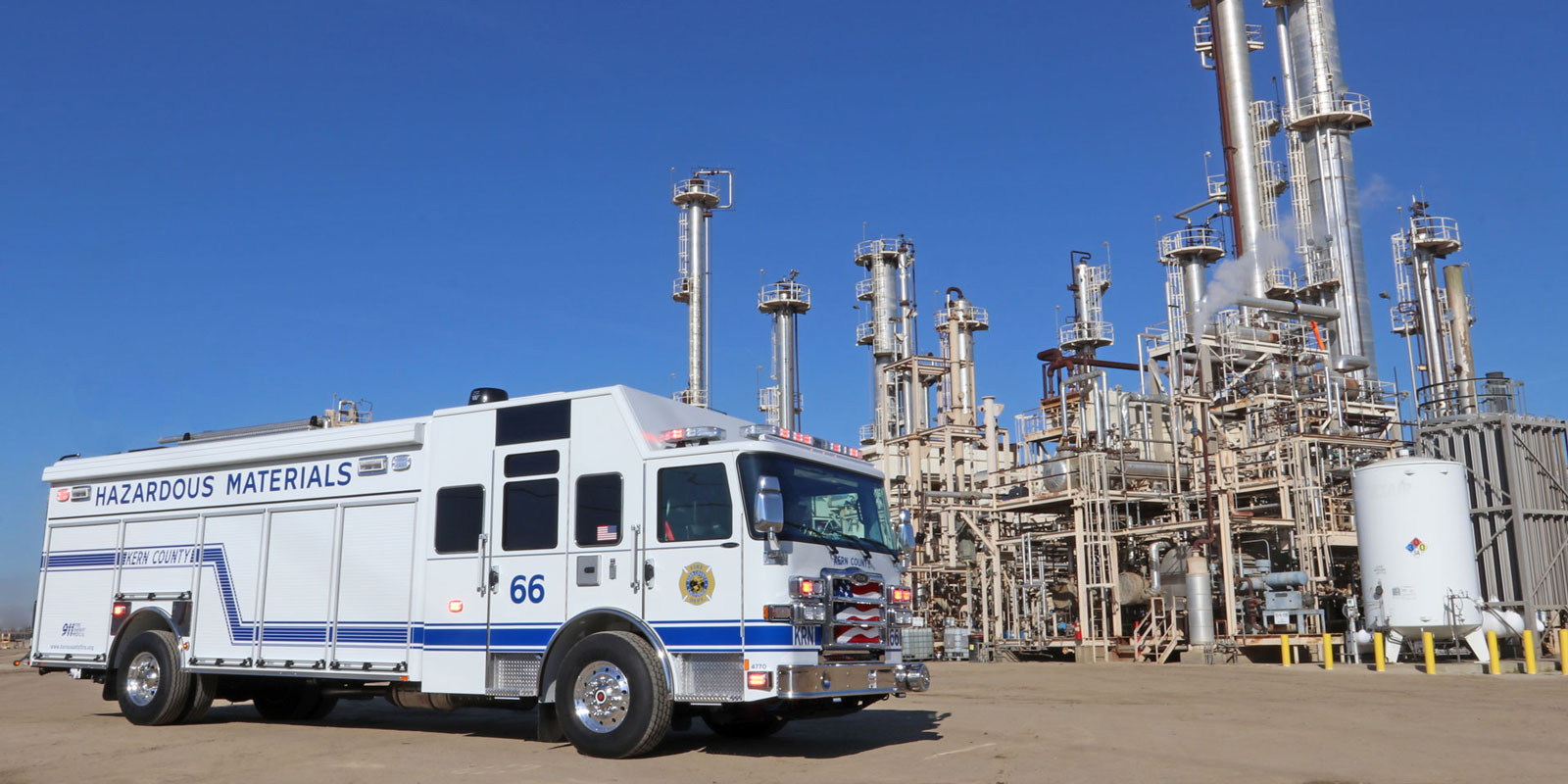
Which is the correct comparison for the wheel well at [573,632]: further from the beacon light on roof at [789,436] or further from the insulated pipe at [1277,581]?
the insulated pipe at [1277,581]

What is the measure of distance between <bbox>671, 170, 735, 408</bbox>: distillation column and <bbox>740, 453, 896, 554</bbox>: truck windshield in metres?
40.1

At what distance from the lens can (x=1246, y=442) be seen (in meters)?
35.0

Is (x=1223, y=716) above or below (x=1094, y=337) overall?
below

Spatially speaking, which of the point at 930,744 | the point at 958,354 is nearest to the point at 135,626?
the point at 930,744

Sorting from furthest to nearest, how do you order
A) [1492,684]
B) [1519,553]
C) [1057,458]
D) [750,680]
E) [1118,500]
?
1. [1057,458]
2. [1118,500]
3. [1519,553]
4. [1492,684]
5. [750,680]

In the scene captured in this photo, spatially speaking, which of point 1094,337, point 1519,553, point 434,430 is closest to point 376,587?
point 434,430

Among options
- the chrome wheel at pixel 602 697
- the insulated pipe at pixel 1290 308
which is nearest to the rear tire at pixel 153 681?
the chrome wheel at pixel 602 697

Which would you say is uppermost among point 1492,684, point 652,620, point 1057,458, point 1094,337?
point 1094,337

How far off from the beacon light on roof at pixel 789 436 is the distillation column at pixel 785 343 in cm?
4576

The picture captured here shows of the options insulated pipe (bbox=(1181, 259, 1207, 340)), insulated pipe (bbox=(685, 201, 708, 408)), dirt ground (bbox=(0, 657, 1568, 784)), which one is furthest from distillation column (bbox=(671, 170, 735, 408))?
dirt ground (bbox=(0, 657, 1568, 784))

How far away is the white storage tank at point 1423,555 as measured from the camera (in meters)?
24.3

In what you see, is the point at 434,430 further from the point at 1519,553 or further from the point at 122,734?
the point at 1519,553

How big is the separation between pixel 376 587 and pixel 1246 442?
29361 mm

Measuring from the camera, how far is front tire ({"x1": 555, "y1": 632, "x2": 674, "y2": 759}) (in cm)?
999
